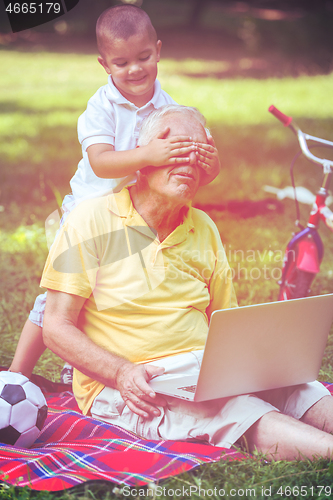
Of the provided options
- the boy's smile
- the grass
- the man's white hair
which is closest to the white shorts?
the grass

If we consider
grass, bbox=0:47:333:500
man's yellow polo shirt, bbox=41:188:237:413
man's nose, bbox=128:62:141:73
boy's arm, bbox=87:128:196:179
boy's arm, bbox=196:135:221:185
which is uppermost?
man's nose, bbox=128:62:141:73

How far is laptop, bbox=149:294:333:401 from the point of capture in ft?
5.47

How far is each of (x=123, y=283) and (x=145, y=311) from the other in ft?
0.44

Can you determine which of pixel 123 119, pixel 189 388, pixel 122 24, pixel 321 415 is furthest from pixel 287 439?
pixel 122 24

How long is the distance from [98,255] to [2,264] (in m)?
2.15

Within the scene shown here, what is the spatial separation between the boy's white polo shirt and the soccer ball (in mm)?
765

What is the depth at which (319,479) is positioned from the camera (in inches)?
64.6

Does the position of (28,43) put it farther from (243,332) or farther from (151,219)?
(243,332)

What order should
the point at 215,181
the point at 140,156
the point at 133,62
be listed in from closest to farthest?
1. the point at 140,156
2. the point at 133,62
3. the point at 215,181

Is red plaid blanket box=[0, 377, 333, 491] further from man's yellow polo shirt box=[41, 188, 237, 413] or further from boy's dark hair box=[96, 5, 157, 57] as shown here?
boy's dark hair box=[96, 5, 157, 57]

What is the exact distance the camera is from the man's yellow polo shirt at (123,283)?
1940 mm

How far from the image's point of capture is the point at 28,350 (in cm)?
234

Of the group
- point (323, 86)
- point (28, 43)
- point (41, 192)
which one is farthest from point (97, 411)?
point (323, 86)

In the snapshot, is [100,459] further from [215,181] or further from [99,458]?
[215,181]
